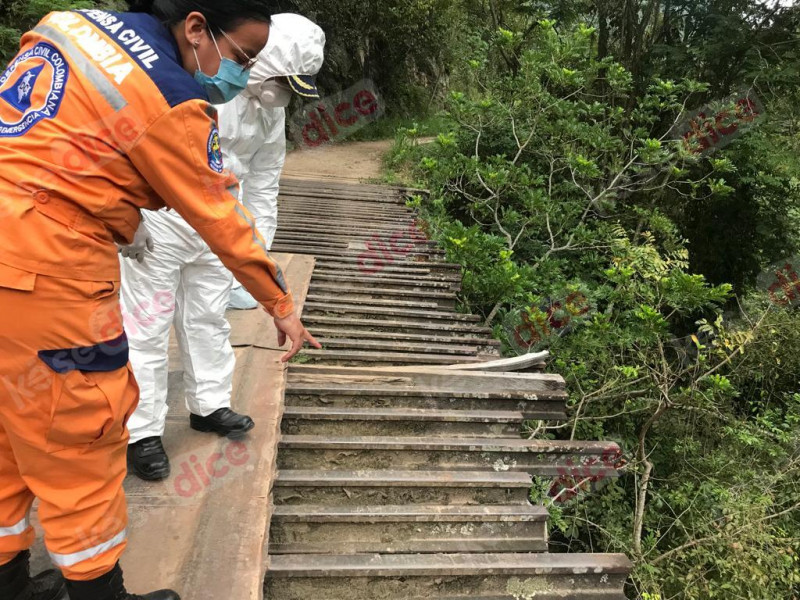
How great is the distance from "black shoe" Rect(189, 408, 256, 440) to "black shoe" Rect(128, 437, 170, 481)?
257 mm

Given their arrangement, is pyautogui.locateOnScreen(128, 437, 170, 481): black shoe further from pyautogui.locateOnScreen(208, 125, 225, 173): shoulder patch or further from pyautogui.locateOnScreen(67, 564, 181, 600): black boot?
pyautogui.locateOnScreen(208, 125, 225, 173): shoulder patch

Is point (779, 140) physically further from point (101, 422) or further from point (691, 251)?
point (101, 422)

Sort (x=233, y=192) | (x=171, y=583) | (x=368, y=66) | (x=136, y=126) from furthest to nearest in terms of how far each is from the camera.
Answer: (x=368, y=66) < (x=171, y=583) < (x=233, y=192) < (x=136, y=126)

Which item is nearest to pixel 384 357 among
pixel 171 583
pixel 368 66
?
pixel 171 583

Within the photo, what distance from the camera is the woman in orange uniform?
119 cm

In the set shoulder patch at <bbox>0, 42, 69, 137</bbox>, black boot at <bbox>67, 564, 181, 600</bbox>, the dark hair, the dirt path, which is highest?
the dark hair

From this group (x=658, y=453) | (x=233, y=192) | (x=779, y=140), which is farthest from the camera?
(x=779, y=140)

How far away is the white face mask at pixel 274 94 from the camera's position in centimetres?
243

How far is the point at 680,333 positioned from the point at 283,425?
8.24 m

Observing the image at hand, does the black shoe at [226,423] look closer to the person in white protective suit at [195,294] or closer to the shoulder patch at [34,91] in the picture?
the person in white protective suit at [195,294]

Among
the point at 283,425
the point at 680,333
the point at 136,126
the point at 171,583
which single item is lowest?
the point at 680,333

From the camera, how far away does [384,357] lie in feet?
11.4

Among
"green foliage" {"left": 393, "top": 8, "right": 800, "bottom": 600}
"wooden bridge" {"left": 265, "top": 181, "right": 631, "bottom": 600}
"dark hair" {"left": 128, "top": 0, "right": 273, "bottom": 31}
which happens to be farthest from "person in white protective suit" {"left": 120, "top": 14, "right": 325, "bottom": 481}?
"green foliage" {"left": 393, "top": 8, "right": 800, "bottom": 600}

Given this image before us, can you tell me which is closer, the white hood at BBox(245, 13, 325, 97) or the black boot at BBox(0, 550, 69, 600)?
the black boot at BBox(0, 550, 69, 600)
